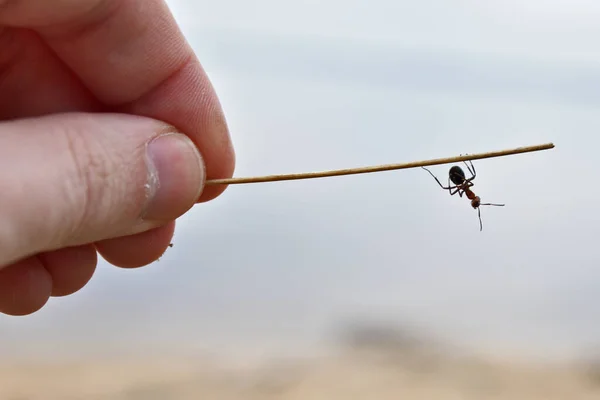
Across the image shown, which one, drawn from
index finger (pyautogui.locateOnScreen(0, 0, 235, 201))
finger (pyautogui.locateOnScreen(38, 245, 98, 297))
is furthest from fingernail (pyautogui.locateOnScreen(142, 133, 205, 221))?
finger (pyautogui.locateOnScreen(38, 245, 98, 297))

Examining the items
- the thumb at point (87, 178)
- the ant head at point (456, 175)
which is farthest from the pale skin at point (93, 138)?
the ant head at point (456, 175)

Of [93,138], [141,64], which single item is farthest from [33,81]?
[93,138]

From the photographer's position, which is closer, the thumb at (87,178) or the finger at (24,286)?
the thumb at (87,178)

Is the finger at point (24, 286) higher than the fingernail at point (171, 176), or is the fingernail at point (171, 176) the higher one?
the fingernail at point (171, 176)

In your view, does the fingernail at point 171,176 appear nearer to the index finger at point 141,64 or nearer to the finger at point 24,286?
the index finger at point 141,64

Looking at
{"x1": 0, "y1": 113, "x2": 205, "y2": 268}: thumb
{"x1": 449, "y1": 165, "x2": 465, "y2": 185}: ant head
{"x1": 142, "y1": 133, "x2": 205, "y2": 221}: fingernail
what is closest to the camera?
{"x1": 0, "y1": 113, "x2": 205, "y2": 268}: thumb

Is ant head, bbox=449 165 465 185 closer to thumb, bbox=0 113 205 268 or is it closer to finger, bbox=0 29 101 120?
thumb, bbox=0 113 205 268

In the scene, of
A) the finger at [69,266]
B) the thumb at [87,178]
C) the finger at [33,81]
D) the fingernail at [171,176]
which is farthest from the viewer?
the finger at [69,266]

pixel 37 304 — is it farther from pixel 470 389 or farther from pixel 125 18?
pixel 470 389
